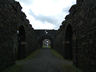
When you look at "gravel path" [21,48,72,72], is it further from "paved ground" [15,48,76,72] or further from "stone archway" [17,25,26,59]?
"stone archway" [17,25,26,59]

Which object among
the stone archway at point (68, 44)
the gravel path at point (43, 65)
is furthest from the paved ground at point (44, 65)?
the stone archway at point (68, 44)

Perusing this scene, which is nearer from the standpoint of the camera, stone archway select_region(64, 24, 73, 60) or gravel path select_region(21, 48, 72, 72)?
gravel path select_region(21, 48, 72, 72)

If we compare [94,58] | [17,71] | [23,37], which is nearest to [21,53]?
[23,37]

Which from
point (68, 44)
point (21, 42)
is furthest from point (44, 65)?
point (21, 42)

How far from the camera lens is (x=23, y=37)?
25.3ft

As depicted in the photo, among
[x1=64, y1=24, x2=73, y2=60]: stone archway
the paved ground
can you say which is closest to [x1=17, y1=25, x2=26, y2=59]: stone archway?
the paved ground

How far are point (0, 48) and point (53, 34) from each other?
15.9 meters

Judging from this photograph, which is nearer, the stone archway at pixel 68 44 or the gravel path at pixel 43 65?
the gravel path at pixel 43 65

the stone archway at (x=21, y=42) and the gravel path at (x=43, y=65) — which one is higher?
the stone archway at (x=21, y=42)

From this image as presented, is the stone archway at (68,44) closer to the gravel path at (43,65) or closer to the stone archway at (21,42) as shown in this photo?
the gravel path at (43,65)

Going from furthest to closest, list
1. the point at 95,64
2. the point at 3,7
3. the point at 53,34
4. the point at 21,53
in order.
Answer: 1. the point at 53,34
2. the point at 21,53
3. the point at 3,7
4. the point at 95,64

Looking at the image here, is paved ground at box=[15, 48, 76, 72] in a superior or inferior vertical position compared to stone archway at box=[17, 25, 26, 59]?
inferior

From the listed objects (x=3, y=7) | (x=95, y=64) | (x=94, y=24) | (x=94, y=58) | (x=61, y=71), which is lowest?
(x=61, y=71)

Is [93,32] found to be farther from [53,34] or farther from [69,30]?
[53,34]
